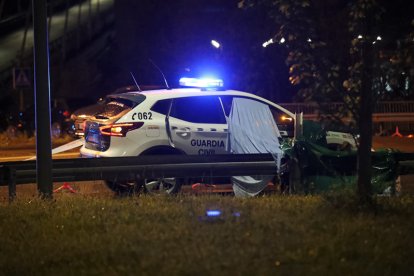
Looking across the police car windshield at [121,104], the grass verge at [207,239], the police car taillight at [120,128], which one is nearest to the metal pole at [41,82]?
the grass verge at [207,239]

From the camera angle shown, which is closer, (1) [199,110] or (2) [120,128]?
(2) [120,128]

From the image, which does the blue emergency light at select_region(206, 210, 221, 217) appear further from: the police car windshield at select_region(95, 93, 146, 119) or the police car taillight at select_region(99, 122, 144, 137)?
the police car windshield at select_region(95, 93, 146, 119)

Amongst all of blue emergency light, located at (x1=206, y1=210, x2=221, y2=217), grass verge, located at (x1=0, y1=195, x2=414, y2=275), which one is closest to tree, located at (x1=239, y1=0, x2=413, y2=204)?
grass verge, located at (x1=0, y1=195, x2=414, y2=275)

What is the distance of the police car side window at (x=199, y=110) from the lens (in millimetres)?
9863

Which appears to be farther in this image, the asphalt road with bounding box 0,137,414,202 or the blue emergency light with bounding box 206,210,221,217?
the asphalt road with bounding box 0,137,414,202

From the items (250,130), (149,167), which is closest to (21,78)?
(250,130)

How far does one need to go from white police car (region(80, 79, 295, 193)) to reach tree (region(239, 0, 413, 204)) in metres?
2.78

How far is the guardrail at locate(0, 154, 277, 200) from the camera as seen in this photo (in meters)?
8.81

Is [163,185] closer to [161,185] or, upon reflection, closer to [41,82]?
[161,185]

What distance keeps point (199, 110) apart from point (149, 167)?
1505mm

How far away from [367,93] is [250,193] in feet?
11.0

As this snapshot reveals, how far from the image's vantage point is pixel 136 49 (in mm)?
38969

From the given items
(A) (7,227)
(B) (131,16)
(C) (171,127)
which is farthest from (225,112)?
(B) (131,16)

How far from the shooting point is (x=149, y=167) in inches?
354
